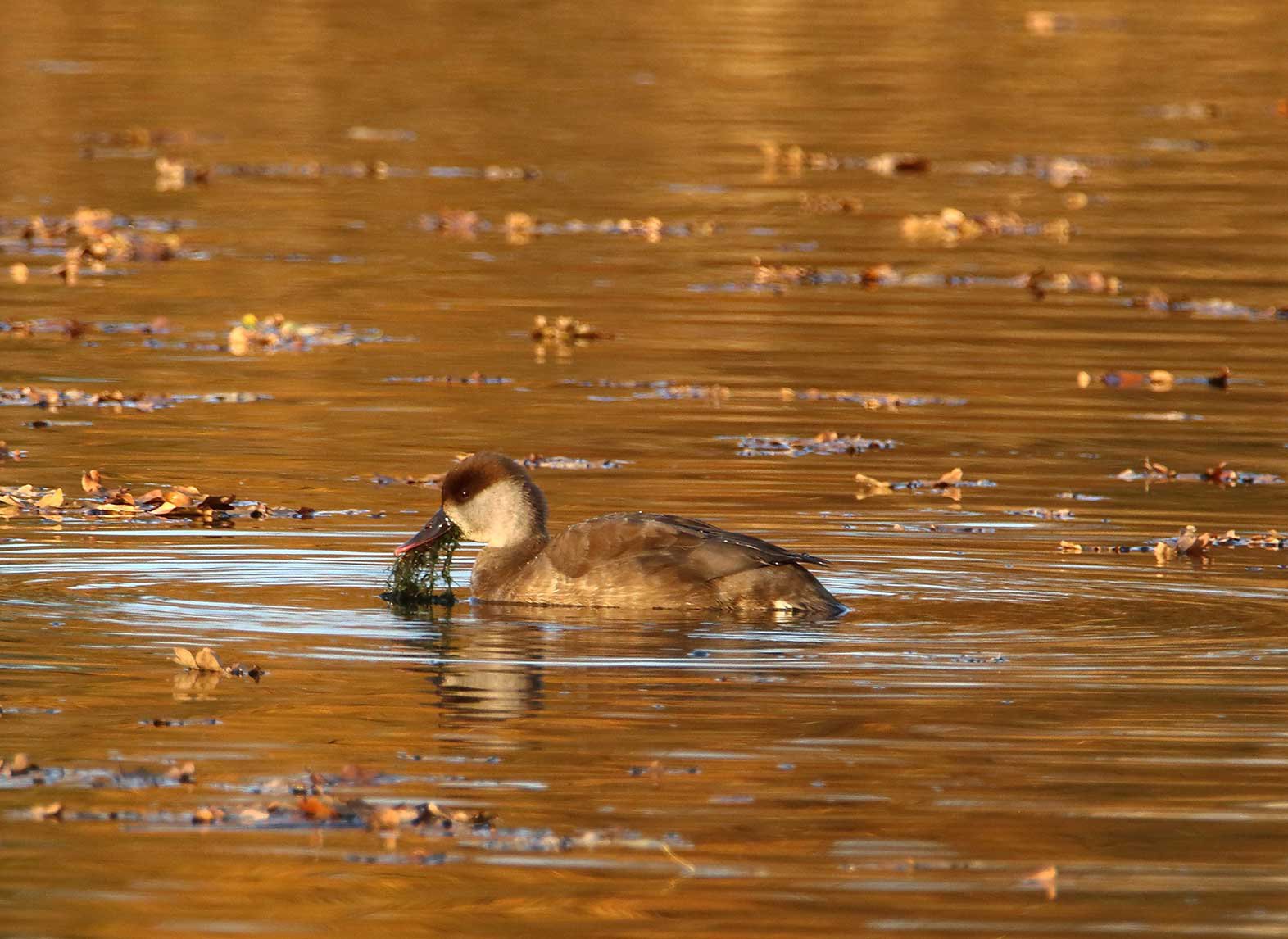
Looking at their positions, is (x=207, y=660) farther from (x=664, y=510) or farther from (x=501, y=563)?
(x=664, y=510)

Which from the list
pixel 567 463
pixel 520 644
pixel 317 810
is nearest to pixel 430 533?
pixel 520 644

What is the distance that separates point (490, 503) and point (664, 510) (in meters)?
1.82

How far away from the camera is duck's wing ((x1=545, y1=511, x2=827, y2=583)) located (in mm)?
11898

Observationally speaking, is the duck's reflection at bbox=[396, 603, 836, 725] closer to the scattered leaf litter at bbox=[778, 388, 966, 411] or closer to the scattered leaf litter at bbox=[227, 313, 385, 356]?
the scattered leaf litter at bbox=[778, 388, 966, 411]

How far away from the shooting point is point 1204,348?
20.9 metres

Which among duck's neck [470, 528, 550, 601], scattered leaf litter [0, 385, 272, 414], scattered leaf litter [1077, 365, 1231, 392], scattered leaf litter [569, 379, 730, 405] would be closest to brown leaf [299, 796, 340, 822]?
duck's neck [470, 528, 550, 601]

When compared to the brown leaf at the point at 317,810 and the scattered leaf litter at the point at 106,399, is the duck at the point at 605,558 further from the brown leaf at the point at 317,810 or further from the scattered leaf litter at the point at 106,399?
the scattered leaf litter at the point at 106,399

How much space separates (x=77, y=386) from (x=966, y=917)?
12.2 metres

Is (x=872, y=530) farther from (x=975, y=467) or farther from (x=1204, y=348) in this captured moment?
(x=1204, y=348)

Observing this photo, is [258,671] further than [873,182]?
No

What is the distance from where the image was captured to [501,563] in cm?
1272

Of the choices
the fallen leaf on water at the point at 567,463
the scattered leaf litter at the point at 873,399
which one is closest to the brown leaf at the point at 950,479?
the fallen leaf on water at the point at 567,463

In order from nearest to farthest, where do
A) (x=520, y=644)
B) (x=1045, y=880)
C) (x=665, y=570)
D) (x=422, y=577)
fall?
(x=1045, y=880) < (x=520, y=644) < (x=665, y=570) < (x=422, y=577)

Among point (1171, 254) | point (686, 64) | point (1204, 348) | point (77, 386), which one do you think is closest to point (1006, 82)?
point (686, 64)
